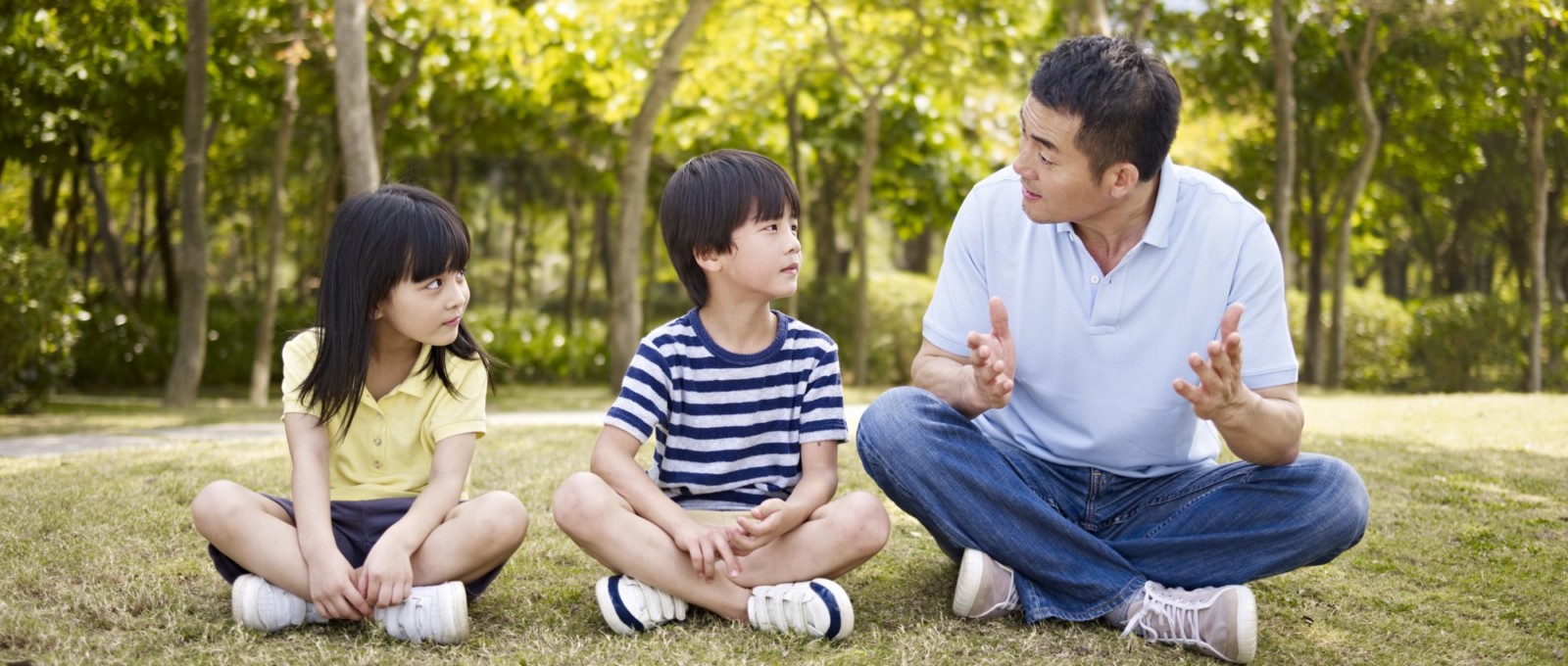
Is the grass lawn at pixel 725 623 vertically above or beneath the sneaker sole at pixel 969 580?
beneath

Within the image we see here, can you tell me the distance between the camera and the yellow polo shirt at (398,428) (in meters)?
2.73

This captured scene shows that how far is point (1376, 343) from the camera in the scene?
15781 mm

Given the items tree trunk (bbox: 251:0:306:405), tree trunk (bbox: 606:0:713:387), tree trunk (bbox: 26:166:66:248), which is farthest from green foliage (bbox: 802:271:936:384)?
tree trunk (bbox: 26:166:66:248)

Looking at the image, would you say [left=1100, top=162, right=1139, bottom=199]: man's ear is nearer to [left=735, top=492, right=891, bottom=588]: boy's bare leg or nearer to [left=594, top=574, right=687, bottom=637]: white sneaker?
[left=735, top=492, right=891, bottom=588]: boy's bare leg

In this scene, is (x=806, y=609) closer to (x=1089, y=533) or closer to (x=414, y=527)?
(x=1089, y=533)

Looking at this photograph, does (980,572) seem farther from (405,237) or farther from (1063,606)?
(405,237)

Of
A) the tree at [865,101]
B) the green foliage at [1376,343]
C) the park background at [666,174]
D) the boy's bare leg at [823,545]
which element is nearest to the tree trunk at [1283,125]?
the park background at [666,174]

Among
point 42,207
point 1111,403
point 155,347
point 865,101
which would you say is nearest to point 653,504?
point 1111,403

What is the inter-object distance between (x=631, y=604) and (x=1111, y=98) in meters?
→ 1.50

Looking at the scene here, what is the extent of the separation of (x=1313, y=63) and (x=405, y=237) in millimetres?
13685

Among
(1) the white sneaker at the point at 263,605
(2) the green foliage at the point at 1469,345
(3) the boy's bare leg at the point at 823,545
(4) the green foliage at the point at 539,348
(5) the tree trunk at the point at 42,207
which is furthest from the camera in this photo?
(2) the green foliage at the point at 1469,345

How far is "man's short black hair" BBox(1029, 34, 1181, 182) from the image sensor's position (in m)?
2.68

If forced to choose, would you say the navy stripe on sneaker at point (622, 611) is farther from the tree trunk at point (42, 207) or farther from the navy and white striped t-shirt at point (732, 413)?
the tree trunk at point (42, 207)

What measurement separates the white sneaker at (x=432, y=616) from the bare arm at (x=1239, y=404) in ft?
4.78
